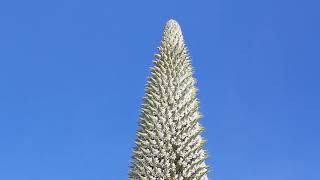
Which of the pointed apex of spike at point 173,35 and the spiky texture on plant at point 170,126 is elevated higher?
the pointed apex of spike at point 173,35

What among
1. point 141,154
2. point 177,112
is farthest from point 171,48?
point 141,154

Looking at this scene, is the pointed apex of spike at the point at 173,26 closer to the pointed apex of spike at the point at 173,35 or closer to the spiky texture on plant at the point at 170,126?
the pointed apex of spike at the point at 173,35

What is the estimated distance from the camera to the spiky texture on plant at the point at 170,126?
25.8m

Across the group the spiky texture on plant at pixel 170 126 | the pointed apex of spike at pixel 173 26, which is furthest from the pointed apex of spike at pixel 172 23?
the spiky texture on plant at pixel 170 126

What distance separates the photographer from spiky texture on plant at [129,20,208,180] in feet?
84.8

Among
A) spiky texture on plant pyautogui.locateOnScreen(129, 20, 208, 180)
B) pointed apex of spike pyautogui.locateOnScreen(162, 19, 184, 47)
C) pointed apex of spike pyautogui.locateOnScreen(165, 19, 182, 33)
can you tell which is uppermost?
pointed apex of spike pyautogui.locateOnScreen(165, 19, 182, 33)

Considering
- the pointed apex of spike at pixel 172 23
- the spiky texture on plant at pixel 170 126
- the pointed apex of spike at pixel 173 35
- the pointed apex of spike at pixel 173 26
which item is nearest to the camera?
the spiky texture on plant at pixel 170 126

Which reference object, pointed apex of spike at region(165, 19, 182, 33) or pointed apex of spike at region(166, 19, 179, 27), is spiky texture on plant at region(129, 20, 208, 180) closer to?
pointed apex of spike at region(165, 19, 182, 33)

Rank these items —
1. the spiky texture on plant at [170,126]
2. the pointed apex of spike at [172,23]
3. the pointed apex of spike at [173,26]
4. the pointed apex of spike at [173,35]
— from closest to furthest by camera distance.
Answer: the spiky texture on plant at [170,126], the pointed apex of spike at [173,35], the pointed apex of spike at [173,26], the pointed apex of spike at [172,23]

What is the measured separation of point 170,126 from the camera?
26688mm

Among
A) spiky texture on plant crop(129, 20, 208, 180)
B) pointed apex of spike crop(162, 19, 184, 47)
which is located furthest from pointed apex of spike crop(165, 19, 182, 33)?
spiky texture on plant crop(129, 20, 208, 180)

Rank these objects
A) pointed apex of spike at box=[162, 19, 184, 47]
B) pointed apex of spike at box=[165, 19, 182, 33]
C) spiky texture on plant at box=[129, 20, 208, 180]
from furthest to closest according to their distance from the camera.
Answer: pointed apex of spike at box=[165, 19, 182, 33]
pointed apex of spike at box=[162, 19, 184, 47]
spiky texture on plant at box=[129, 20, 208, 180]

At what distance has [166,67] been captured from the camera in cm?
2797

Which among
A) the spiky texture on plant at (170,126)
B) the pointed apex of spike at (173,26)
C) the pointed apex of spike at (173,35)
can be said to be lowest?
the spiky texture on plant at (170,126)
